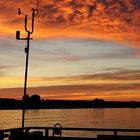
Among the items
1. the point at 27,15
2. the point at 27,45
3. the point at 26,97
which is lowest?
the point at 26,97

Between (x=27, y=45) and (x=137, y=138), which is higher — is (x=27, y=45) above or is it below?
above

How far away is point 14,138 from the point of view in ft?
53.7

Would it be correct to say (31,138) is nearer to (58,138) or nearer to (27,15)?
(58,138)

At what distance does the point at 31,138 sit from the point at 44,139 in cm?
99

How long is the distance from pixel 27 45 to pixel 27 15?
1354mm

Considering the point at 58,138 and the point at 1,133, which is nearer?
the point at 1,133

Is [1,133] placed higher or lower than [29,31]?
lower

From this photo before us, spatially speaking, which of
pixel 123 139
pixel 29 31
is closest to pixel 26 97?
pixel 29 31

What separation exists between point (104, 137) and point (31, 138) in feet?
10.1

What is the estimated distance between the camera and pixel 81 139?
16562 mm

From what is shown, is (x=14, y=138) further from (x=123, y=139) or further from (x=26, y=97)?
(x=123, y=139)

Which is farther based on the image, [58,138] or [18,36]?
[58,138]

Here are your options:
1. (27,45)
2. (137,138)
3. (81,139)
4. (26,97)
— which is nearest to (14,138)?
(26,97)

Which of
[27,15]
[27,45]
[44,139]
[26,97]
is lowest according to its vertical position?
[44,139]
